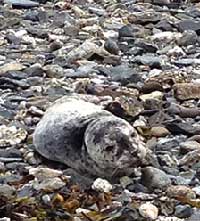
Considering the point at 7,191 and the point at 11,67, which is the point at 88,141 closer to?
the point at 7,191

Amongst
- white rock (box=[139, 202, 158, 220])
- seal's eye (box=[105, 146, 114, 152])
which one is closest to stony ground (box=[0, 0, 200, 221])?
white rock (box=[139, 202, 158, 220])

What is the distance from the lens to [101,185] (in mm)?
3855

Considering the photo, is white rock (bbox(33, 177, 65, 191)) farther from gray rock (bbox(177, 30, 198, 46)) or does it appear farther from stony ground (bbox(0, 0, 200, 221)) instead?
gray rock (bbox(177, 30, 198, 46))

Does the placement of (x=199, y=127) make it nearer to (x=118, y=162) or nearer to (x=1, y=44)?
(x=118, y=162)

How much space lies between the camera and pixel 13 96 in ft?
17.3

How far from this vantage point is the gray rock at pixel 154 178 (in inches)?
154

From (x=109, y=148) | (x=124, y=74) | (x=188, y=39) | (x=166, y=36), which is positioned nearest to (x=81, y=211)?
(x=109, y=148)

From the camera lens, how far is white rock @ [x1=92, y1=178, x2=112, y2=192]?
151 inches

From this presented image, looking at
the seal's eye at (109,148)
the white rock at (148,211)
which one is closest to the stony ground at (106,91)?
the white rock at (148,211)

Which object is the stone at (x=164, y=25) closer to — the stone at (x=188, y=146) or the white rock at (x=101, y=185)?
the stone at (x=188, y=146)

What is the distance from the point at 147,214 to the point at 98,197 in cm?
24

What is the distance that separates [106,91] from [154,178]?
142cm

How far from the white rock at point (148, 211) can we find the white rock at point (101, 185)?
0.72ft

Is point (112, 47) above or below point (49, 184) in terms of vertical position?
below
